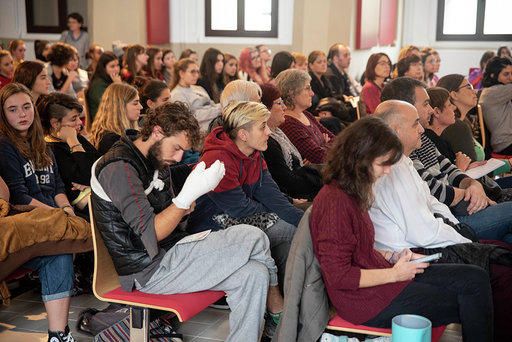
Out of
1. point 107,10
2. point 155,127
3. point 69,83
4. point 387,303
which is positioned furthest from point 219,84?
point 387,303

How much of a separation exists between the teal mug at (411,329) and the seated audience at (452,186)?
1.23 meters

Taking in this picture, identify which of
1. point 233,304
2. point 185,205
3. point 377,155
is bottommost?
point 233,304

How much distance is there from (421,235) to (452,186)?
94cm

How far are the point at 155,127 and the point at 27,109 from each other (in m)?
0.95

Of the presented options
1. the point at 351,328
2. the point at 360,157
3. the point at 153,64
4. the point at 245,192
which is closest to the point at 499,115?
the point at 245,192

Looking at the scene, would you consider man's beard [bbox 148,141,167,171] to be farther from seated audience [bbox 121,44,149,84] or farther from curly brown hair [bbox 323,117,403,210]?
seated audience [bbox 121,44,149,84]

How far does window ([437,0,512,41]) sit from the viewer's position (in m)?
12.4

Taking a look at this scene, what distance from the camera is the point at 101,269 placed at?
2.68 meters

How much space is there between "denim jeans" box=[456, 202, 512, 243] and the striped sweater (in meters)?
0.16

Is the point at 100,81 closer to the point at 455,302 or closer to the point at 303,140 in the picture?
the point at 303,140

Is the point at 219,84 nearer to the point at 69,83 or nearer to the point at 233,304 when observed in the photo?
the point at 69,83

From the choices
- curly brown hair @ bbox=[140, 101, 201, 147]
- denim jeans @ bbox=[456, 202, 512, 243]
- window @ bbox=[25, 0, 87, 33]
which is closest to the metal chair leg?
curly brown hair @ bbox=[140, 101, 201, 147]

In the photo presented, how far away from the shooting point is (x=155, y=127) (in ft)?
8.95

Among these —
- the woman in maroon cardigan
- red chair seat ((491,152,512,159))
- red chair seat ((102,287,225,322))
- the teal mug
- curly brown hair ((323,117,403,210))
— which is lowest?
red chair seat ((102,287,225,322))
